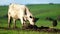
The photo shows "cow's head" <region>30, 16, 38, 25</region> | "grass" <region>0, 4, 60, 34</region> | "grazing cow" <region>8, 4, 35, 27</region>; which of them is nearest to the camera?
"grass" <region>0, 4, 60, 34</region>

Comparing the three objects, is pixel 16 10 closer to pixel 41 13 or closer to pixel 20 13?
pixel 20 13

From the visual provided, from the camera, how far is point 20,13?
391cm

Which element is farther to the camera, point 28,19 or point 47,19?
point 28,19

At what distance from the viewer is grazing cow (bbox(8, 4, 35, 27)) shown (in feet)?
12.2

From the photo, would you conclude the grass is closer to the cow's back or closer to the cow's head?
the cow's head

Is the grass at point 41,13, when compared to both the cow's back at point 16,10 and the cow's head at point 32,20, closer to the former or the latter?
the cow's head at point 32,20

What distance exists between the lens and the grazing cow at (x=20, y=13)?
3.73 m

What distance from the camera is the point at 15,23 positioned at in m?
3.64

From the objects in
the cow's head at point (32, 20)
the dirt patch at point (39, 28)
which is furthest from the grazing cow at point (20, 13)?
the dirt patch at point (39, 28)

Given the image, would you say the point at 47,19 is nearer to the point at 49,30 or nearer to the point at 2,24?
the point at 49,30

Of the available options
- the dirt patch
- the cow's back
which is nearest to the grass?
the dirt patch

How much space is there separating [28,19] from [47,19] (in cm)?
41

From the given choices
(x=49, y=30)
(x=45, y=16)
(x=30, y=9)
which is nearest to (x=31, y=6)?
(x=30, y=9)

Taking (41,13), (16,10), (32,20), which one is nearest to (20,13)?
(16,10)
